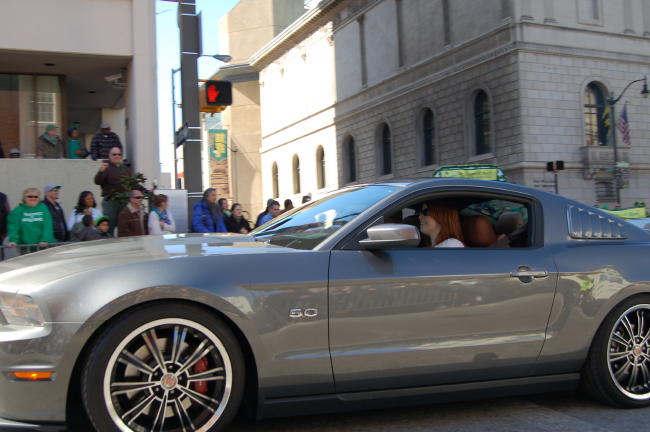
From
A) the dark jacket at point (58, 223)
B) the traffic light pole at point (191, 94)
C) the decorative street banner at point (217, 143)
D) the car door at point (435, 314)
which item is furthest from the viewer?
the decorative street banner at point (217, 143)

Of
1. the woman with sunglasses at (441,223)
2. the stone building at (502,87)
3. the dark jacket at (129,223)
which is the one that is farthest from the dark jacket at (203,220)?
the stone building at (502,87)

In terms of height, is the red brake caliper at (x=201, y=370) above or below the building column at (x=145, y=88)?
below

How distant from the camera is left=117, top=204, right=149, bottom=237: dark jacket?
8836mm

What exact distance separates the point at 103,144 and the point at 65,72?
3.37 m

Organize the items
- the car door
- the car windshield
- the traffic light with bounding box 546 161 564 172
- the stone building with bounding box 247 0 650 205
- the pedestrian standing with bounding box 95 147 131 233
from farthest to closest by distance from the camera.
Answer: the stone building with bounding box 247 0 650 205, the traffic light with bounding box 546 161 564 172, the pedestrian standing with bounding box 95 147 131 233, the car windshield, the car door

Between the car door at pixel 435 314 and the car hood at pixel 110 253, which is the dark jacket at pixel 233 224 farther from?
the car door at pixel 435 314

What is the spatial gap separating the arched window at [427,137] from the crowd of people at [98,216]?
3120 cm

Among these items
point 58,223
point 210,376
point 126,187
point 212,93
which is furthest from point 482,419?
point 212,93

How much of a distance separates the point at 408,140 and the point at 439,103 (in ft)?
12.5

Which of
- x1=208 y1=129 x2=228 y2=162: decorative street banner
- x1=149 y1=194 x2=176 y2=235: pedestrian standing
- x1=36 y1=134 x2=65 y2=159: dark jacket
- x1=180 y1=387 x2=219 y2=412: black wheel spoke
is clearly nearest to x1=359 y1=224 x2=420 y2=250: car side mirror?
x1=180 y1=387 x2=219 y2=412: black wheel spoke

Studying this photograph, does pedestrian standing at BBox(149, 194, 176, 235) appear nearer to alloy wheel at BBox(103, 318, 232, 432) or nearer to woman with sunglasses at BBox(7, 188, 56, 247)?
woman with sunglasses at BBox(7, 188, 56, 247)

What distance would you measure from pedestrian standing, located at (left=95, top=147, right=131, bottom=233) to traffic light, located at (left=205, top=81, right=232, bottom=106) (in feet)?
5.51

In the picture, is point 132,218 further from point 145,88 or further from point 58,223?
point 145,88

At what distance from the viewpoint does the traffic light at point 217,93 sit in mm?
10658
